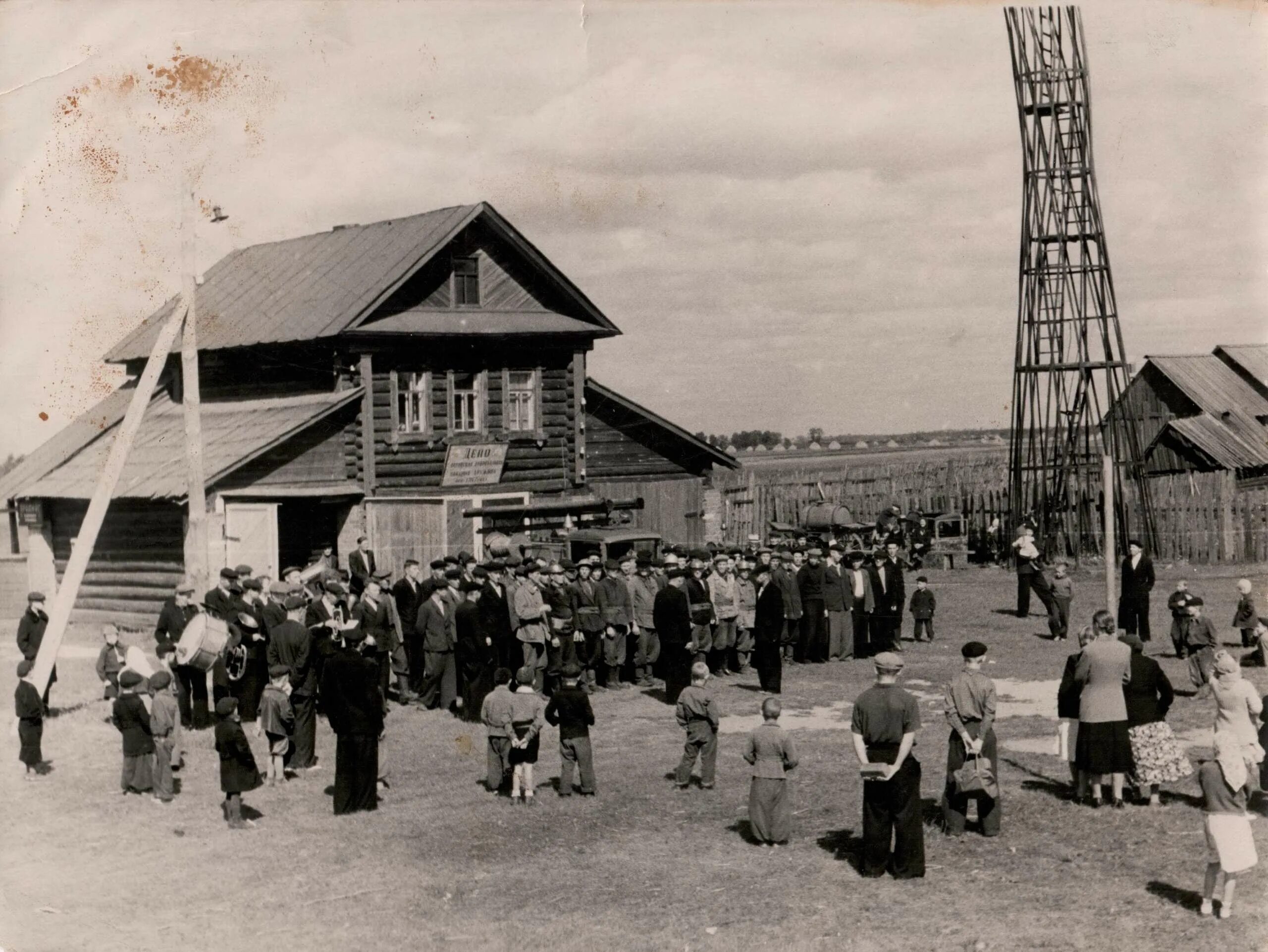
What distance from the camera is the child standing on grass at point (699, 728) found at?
1397 cm

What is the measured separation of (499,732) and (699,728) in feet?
6.51

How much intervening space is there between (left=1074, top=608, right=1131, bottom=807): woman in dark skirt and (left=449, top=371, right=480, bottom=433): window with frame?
17517 mm

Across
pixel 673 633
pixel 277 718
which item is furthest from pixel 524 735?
pixel 673 633

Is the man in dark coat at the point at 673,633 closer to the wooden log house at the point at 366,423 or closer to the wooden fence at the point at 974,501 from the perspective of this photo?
the wooden log house at the point at 366,423

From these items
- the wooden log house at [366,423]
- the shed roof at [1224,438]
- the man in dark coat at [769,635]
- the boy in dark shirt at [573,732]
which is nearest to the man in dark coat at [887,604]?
the man in dark coat at [769,635]

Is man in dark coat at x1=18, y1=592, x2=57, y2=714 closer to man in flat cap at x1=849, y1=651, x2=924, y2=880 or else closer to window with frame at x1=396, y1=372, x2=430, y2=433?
window with frame at x1=396, y1=372, x2=430, y2=433

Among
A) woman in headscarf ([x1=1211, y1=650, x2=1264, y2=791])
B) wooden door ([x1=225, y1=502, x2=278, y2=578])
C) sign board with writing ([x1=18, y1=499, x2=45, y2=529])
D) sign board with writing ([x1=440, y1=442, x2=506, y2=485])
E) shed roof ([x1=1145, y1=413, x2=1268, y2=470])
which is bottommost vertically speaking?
woman in headscarf ([x1=1211, y1=650, x2=1264, y2=791])

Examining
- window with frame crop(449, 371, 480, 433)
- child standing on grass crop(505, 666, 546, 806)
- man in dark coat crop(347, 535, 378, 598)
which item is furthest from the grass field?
window with frame crop(449, 371, 480, 433)

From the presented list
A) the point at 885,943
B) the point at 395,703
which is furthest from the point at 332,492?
the point at 885,943

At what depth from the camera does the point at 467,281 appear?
2878 cm

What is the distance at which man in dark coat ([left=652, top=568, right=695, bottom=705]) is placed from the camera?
730 inches

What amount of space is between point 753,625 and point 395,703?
529 cm

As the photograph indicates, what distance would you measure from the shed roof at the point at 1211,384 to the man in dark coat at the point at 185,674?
30627 mm

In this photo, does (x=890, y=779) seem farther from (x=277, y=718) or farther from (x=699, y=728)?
(x=277, y=718)
